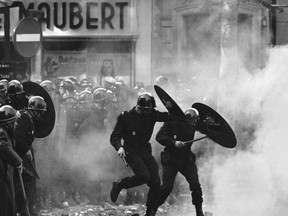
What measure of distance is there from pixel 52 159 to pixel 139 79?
820 cm

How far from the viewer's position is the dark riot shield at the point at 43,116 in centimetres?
1019

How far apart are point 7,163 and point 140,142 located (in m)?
2.13

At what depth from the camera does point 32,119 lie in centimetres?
984

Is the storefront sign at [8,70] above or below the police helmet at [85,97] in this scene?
above

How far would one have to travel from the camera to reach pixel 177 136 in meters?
10.3

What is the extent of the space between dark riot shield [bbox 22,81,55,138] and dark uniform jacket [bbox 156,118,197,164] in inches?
49.9

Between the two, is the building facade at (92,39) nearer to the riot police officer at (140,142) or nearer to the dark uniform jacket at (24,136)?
the riot police officer at (140,142)

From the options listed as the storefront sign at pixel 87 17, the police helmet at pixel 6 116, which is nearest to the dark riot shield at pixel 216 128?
the police helmet at pixel 6 116

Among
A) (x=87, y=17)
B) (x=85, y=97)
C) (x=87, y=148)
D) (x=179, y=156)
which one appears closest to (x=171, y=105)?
(x=179, y=156)

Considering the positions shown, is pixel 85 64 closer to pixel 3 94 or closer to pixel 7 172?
pixel 3 94

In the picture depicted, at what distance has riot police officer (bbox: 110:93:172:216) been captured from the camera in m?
10.2

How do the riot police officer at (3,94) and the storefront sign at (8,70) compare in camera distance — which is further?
the storefront sign at (8,70)

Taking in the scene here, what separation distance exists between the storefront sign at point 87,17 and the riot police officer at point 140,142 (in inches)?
410

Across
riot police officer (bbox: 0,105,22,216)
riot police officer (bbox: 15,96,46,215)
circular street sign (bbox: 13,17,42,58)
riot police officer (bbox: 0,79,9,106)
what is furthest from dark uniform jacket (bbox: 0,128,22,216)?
circular street sign (bbox: 13,17,42,58)
